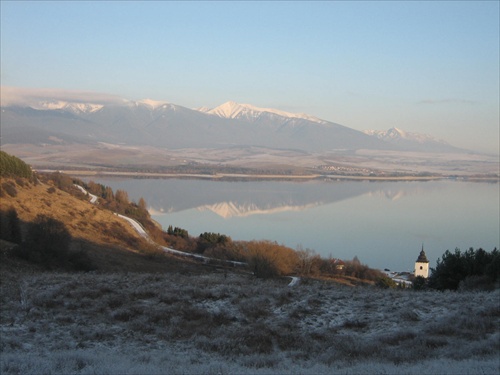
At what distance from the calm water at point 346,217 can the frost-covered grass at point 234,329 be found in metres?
16.0

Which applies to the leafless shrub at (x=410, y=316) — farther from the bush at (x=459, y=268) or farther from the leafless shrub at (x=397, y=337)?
the bush at (x=459, y=268)

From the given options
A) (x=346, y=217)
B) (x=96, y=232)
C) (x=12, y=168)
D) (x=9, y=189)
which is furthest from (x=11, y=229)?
(x=346, y=217)

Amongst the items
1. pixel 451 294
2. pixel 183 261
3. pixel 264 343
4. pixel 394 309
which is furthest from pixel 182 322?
pixel 183 261

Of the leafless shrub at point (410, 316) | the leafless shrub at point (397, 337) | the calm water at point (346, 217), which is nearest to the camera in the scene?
the leafless shrub at point (397, 337)

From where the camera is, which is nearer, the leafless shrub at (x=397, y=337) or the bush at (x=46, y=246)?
the leafless shrub at (x=397, y=337)

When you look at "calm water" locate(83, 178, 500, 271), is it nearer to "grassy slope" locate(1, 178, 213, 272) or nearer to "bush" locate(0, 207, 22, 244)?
"grassy slope" locate(1, 178, 213, 272)

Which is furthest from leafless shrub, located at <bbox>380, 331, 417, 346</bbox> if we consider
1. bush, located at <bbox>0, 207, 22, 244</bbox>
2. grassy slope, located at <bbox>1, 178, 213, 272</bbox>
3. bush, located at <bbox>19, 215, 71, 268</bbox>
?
bush, located at <bbox>0, 207, 22, 244</bbox>

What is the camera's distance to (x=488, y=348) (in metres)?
4.42

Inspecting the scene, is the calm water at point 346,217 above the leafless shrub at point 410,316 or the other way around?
the other way around

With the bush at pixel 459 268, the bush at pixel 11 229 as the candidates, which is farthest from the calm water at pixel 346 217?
the bush at pixel 11 229

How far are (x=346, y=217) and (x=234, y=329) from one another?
31.4 meters

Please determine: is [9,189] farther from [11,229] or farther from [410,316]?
[410,316]

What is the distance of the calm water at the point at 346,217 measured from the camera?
2603cm

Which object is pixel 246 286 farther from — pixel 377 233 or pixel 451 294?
pixel 377 233
